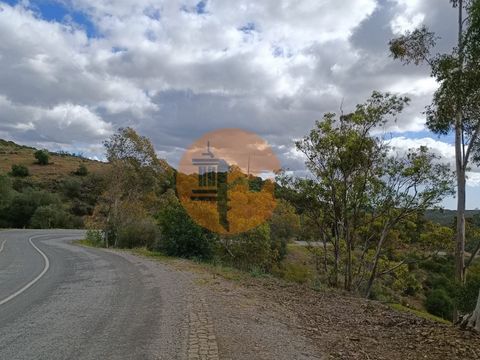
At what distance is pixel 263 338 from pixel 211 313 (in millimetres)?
2067

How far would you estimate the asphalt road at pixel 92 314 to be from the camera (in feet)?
22.1

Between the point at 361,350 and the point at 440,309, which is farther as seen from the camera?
the point at 440,309

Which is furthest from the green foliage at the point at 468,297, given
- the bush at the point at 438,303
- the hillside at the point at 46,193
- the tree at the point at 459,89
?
the hillside at the point at 46,193

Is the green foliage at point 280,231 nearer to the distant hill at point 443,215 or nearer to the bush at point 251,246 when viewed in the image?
the bush at point 251,246

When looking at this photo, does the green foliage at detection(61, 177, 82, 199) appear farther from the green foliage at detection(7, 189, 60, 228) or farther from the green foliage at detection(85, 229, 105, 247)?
the green foliage at detection(85, 229, 105, 247)

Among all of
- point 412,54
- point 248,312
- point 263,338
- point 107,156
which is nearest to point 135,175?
point 107,156

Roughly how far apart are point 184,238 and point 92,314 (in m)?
14.1

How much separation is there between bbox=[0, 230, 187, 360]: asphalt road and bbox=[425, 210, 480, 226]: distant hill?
38.2 feet

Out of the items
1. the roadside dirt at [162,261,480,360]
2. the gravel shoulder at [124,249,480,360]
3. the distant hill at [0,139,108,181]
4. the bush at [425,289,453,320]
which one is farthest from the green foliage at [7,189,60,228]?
the roadside dirt at [162,261,480,360]

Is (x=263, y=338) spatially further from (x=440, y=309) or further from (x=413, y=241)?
(x=440, y=309)

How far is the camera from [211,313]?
370 inches

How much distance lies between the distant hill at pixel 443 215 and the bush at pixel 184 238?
10.8 meters

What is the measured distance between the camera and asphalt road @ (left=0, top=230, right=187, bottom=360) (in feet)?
22.1

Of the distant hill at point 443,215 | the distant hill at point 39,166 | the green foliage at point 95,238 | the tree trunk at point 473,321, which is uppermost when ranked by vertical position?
the distant hill at point 39,166
